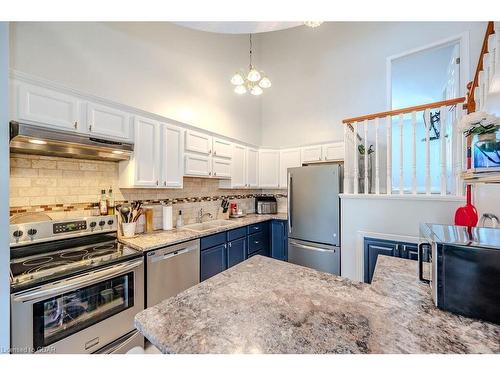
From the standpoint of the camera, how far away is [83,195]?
1881mm

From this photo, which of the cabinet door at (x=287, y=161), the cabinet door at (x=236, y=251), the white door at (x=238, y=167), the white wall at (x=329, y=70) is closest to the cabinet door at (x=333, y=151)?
the white wall at (x=329, y=70)

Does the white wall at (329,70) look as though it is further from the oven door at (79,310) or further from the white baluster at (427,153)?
the oven door at (79,310)

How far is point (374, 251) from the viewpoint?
2.26m

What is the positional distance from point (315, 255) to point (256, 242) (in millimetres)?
875

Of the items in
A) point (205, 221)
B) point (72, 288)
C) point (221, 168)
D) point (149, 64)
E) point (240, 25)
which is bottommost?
point (72, 288)

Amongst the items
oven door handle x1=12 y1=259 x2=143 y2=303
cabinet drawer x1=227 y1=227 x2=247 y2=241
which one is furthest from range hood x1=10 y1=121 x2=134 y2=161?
cabinet drawer x1=227 y1=227 x2=247 y2=241

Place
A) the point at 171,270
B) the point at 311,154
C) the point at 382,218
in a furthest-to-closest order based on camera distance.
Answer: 1. the point at 311,154
2. the point at 382,218
3. the point at 171,270

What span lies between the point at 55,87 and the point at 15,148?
0.52 m

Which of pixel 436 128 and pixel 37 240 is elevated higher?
pixel 436 128

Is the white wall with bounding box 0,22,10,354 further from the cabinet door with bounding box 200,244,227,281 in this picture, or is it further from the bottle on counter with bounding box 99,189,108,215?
the cabinet door with bounding box 200,244,227,281

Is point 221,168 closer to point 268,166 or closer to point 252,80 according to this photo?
point 268,166

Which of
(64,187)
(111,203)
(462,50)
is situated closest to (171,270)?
(111,203)

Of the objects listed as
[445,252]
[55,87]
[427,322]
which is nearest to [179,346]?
[427,322]
